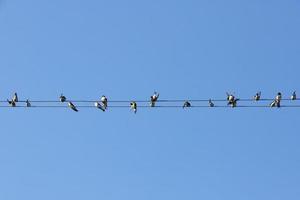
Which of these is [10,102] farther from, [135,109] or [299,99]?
Answer: [299,99]

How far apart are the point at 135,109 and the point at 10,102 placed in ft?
21.6

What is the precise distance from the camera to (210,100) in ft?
232

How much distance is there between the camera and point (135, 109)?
76438mm

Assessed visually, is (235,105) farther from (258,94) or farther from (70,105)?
(70,105)

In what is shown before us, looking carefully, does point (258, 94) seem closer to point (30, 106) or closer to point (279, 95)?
point (279, 95)

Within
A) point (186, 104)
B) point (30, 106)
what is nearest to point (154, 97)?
point (186, 104)

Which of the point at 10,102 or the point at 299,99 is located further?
the point at 10,102

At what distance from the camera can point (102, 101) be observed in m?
74.8

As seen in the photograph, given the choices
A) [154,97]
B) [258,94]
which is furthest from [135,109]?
[258,94]

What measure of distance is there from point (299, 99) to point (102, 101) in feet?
36.8

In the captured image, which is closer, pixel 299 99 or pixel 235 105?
pixel 299 99

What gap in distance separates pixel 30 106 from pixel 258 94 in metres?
11.8

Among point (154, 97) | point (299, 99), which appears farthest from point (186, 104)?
point (299, 99)

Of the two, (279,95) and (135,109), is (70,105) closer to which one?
(135,109)
